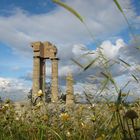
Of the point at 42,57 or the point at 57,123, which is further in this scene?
the point at 42,57

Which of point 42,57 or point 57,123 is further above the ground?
point 42,57

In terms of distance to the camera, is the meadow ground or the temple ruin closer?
the meadow ground

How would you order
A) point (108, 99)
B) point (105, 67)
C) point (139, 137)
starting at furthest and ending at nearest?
point (108, 99) < point (105, 67) < point (139, 137)

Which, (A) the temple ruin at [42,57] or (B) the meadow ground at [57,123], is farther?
(A) the temple ruin at [42,57]

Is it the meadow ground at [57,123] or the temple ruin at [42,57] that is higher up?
the temple ruin at [42,57]

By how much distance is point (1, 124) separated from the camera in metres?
3.64

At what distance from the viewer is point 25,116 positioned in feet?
13.8

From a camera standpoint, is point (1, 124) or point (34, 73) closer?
point (1, 124)

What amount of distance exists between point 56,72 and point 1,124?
83.7 ft

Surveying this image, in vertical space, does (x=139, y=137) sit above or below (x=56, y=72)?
below

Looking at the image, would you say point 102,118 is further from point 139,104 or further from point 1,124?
point 1,124

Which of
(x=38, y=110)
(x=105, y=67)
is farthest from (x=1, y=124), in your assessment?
(x=105, y=67)

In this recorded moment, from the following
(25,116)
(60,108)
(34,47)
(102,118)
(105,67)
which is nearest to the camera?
(105,67)

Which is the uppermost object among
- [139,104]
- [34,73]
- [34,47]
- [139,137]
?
[34,47]
